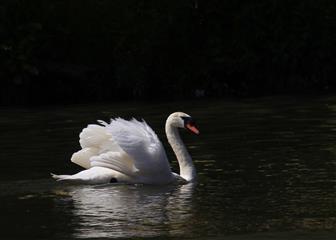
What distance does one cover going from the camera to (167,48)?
1340 inches

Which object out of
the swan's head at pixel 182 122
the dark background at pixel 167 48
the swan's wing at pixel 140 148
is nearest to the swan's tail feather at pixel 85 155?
the swan's wing at pixel 140 148

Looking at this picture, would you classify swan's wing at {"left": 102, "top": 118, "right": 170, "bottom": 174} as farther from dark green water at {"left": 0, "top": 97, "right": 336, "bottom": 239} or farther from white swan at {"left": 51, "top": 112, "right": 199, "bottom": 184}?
dark green water at {"left": 0, "top": 97, "right": 336, "bottom": 239}

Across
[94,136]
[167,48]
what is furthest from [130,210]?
[167,48]

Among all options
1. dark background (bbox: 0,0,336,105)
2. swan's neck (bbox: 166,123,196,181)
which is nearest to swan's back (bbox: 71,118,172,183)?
swan's neck (bbox: 166,123,196,181)

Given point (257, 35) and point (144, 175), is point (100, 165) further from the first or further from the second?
point (257, 35)

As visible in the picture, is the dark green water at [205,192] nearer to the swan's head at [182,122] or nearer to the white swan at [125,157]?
the white swan at [125,157]

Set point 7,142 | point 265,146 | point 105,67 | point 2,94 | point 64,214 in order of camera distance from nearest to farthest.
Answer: point 64,214 → point 265,146 → point 7,142 → point 2,94 → point 105,67

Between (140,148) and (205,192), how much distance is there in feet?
3.55

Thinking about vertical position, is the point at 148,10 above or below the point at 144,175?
above

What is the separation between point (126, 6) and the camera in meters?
34.0

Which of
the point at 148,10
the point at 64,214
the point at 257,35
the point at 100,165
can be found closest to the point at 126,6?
the point at 148,10

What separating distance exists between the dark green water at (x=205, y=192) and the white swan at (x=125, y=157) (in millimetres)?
178

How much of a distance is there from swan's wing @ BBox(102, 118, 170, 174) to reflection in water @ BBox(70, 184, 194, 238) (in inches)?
10.8

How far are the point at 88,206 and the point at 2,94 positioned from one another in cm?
1883
